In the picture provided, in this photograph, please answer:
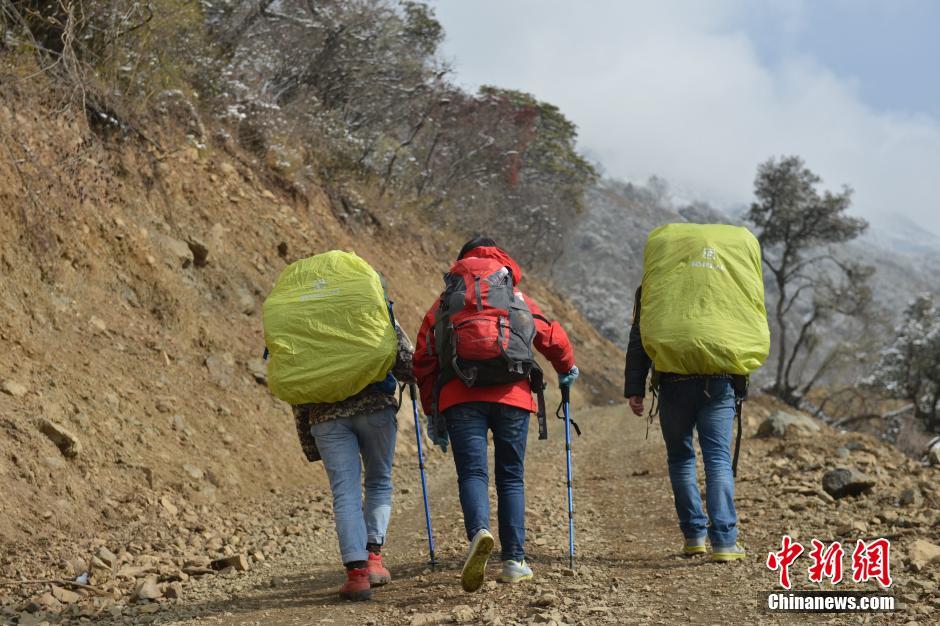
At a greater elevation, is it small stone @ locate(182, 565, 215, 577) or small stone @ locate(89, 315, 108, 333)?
small stone @ locate(89, 315, 108, 333)

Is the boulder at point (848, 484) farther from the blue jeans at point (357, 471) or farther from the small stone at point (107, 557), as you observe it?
the small stone at point (107, 557)

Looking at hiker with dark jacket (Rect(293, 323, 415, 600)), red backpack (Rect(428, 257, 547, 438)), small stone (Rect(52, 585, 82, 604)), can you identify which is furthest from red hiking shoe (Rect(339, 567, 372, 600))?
small stone (Rect(52, 585, 82, 604))

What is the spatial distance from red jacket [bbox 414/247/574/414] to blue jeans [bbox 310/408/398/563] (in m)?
0.31

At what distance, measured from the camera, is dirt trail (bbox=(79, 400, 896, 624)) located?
4.13 m

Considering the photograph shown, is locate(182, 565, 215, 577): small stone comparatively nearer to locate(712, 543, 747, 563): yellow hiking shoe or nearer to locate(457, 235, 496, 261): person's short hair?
locate(457, 235, 496, 261): person's short hair

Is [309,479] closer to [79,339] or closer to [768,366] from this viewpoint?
[79,339]

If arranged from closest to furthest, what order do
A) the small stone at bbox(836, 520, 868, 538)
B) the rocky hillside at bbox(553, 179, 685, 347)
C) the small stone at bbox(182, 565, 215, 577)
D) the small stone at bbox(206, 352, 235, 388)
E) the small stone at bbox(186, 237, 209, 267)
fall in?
the small stone at bbox(182, 565, 215, 577)
the small stone at bbox(836, 520, 868, 538)
the small stone at bbox(206, 352, 235, 388)
the small stone at bbox(186, 237, 209, 267)
the rocky hillside at bbox(553, 179, 685, 347)

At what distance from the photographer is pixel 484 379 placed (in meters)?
4.57

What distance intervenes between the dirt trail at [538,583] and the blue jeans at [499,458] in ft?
0.95

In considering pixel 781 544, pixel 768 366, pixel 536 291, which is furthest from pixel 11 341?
pixel 768 366

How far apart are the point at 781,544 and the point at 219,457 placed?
15.7 feet

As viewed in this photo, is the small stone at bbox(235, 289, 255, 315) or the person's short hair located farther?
the small stone at bbox(235, 289, 255, 315)

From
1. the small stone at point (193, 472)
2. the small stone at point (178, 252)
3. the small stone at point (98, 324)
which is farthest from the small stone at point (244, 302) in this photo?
the small stone at point (193, 472)

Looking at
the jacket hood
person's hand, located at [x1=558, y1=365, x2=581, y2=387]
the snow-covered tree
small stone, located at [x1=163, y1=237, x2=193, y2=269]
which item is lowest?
the snow-covered tree
